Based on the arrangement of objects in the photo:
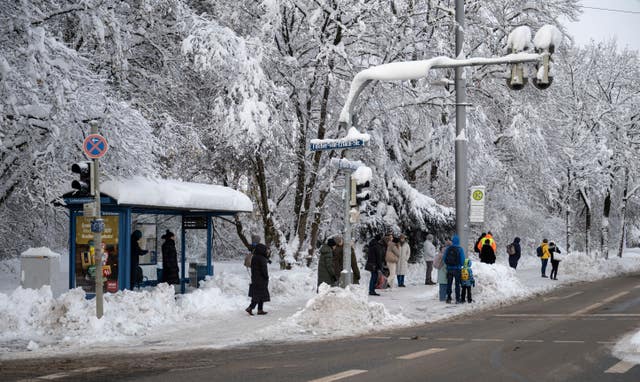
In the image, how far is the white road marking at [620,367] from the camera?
955cm

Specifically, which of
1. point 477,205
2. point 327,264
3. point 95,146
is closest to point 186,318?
point 327,264

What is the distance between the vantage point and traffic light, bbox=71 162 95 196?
13914 mm

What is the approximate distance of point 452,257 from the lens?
1923 cm

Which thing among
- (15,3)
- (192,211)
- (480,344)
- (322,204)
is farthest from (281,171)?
(480,344)

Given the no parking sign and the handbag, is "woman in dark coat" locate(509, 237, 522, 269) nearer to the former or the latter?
the handbag

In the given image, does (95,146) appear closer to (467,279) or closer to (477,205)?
(467,279)

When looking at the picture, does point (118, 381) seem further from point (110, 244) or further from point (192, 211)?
point (192, 211)

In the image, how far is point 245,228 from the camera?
3128 centimetres

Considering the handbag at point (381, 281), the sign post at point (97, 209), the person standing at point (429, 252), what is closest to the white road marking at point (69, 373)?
the sign post at point (97, 209)

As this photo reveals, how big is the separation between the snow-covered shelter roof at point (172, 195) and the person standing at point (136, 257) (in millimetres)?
1354

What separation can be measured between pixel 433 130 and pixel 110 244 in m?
15.3

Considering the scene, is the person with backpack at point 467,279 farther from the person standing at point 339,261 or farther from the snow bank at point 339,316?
the snow bank at point 339,316

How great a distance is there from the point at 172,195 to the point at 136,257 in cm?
207

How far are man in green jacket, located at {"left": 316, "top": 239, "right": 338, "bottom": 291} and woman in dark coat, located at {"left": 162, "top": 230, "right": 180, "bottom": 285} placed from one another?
12.0 feet
